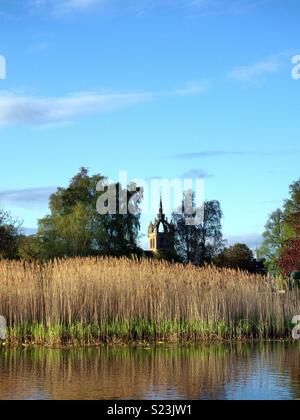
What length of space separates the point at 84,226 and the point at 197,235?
59.5 ft

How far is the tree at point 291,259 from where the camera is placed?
31.9m

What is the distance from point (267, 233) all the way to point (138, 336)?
5196cm

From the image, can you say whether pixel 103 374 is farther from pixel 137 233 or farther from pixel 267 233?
pixel 267 233

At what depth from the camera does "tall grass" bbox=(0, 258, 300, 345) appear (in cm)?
1662

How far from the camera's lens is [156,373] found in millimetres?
12172

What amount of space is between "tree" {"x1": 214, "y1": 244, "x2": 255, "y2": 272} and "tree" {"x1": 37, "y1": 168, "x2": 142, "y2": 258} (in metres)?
13.5

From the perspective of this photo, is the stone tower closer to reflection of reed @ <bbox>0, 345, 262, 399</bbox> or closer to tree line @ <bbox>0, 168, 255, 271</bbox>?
tree line @ <bbox>0, 168, 255, 271</bbox>

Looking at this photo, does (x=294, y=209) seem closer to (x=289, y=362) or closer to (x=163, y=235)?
(x=163, y=235)

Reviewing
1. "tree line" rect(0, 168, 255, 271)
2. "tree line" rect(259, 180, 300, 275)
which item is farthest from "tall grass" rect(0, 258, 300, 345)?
"tree line" rect(0, 168, 255, 271)

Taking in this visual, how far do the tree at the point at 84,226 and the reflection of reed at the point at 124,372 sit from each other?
32.8 meters

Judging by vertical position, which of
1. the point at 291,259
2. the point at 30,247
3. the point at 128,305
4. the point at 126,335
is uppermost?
the point at 30,247

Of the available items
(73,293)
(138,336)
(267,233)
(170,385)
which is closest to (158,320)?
(138,336)

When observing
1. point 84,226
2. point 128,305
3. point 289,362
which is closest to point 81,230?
point 84,226

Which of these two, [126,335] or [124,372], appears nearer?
[124,372]
